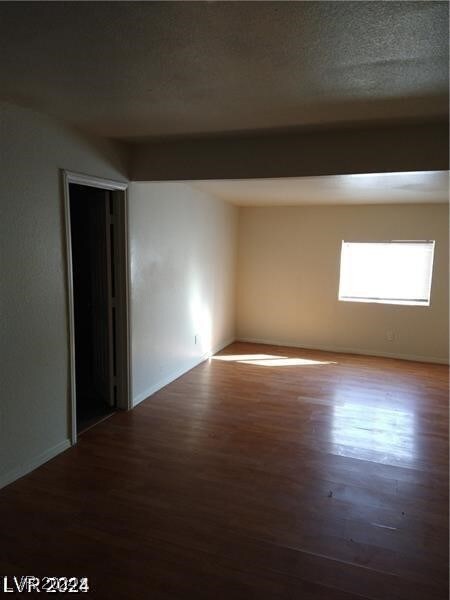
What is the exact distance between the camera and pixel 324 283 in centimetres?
611

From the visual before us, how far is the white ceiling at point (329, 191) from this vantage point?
356 centimetres

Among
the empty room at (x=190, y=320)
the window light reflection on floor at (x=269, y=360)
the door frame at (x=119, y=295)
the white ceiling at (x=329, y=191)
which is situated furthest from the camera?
the window light reflection on floor at (x=269, y=360)

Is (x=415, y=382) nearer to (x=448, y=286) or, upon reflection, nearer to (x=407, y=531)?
(x=448, y=286)

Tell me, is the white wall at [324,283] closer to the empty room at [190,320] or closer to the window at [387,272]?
the window at [387,272]

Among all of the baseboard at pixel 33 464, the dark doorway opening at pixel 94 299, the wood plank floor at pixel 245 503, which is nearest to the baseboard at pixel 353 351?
the wood plank floor at pixel 245 503

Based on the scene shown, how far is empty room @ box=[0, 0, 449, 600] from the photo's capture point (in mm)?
1661

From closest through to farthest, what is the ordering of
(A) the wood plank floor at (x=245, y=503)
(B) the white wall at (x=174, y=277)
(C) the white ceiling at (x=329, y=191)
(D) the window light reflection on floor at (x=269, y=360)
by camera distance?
(A) the wood plank floor at (x=245, y=503)
(C) the white ceiling at (x=329, y=191)
(B) the white wall at (x=174, y=277)
(D) the window light reflection on floor at (x=269, y=360)

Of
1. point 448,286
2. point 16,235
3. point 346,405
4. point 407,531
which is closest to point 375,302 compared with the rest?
point 448,286

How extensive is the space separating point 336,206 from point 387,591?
16.2 feet

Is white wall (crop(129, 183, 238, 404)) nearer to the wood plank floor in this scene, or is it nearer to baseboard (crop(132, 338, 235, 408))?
baseboard (crop(132, 338, 235, 408))

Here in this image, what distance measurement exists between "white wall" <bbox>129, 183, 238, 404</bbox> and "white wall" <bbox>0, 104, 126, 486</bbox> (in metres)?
0.90

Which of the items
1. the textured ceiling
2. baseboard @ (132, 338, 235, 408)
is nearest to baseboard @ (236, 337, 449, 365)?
baseboard @ (132, 338, 235, 408)

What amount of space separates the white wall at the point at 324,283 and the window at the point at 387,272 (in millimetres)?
115

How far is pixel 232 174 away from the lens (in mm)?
3131
